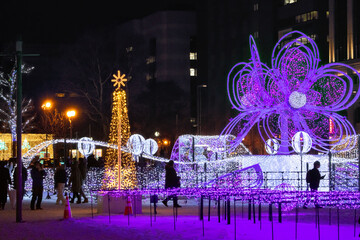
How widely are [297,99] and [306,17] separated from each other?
173ft

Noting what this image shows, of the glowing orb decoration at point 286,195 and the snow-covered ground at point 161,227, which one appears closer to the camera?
the snow-covered ground at point 161,227

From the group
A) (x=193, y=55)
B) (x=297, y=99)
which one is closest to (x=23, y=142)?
(x=297, y=99)

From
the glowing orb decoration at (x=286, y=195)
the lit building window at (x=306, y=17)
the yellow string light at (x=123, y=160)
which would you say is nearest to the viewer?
the glowing orb decoration at (x=286, y=195)

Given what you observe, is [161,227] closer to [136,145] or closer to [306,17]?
[136,145]

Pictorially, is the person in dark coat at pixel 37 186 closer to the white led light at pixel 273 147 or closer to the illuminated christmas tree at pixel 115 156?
the illuminated christmas tree at pixel 115 156

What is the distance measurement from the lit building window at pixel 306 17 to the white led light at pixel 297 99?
5094cm

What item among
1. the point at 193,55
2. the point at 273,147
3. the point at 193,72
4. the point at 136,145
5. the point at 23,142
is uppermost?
the point at 193,55

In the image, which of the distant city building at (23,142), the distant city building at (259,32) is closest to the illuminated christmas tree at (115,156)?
the distant city building at (23,142)

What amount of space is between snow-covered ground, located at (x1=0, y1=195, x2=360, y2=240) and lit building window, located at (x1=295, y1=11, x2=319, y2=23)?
5747 cm

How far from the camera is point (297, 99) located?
93.6 ft

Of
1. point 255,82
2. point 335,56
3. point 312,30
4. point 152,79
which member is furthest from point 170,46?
point 255,82

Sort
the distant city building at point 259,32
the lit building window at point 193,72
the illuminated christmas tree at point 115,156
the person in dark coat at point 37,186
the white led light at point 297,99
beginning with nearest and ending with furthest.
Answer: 1. the person in dark coat at point 37,186
2. the illuminated christmas tree at point 115,156
3. the white led light at point 297,99
4. the distant city building at point 259,32
5. the lit building window at point 193,72

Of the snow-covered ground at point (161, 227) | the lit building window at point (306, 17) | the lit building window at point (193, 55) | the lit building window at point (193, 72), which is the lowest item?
the snow-covered ground at point (161, 227)

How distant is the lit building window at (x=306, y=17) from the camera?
77844 mm
